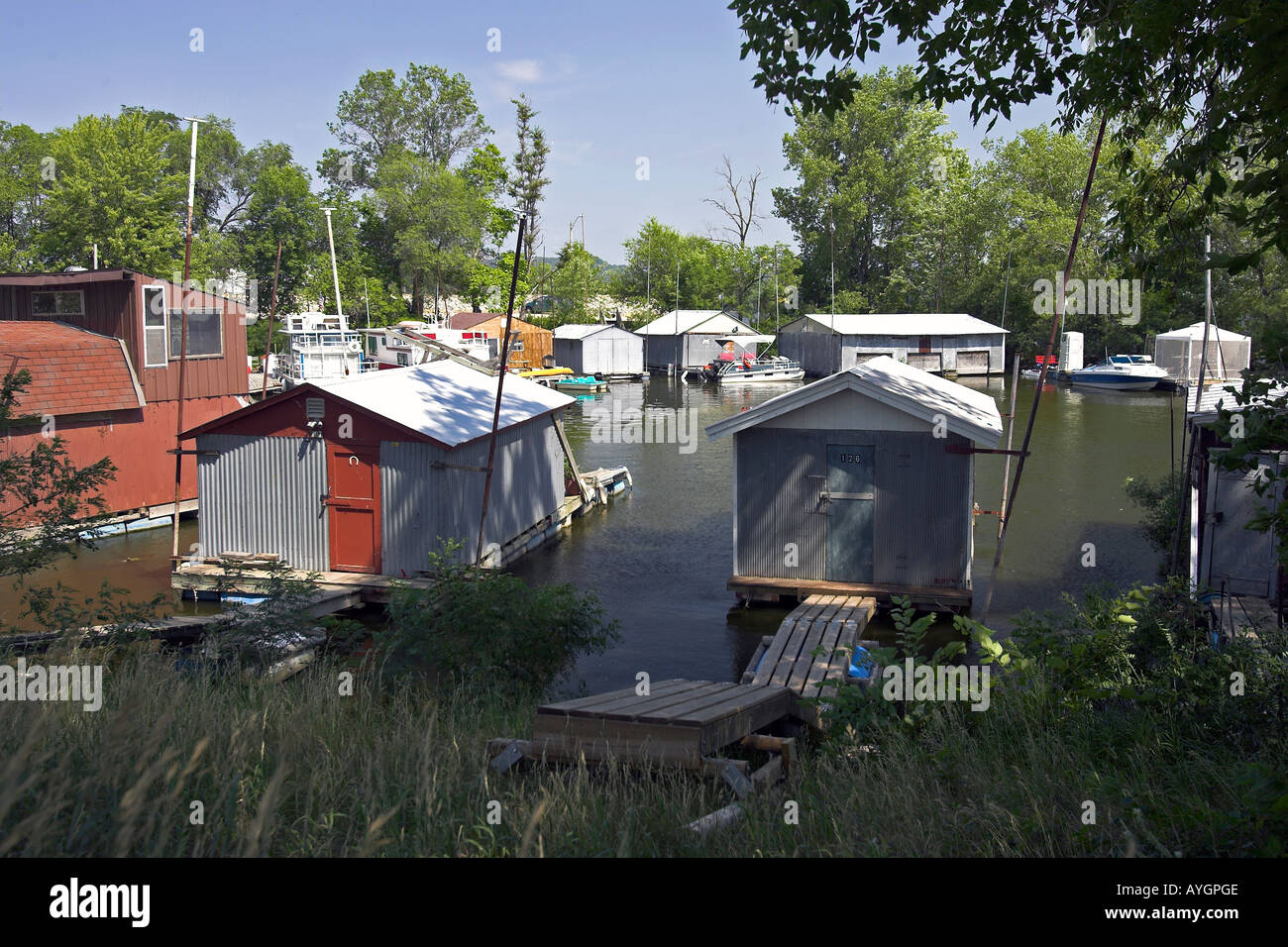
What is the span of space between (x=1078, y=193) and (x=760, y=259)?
26404mm

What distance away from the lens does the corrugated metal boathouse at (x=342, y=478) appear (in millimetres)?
17469

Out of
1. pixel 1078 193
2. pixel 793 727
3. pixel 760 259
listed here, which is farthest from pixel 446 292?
pixel 793 727

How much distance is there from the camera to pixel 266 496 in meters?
18.1

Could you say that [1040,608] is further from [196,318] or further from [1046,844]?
[196,318]

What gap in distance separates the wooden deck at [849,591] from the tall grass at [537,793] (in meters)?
8.17

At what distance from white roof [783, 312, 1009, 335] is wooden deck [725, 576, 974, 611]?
157ft

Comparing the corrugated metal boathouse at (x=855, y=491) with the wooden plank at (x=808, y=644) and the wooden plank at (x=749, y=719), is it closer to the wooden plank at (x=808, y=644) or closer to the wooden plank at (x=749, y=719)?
the wooden plank at (x=808, y=644)

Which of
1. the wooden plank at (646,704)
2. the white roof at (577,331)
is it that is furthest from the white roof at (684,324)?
the wooden plank at (646,704)

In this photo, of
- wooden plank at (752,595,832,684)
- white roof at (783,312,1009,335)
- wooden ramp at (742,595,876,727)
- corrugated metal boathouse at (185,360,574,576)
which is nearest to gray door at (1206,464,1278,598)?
wooden ramp at (742,595,876,727)

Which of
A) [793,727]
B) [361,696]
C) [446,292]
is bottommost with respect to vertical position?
[793,727]

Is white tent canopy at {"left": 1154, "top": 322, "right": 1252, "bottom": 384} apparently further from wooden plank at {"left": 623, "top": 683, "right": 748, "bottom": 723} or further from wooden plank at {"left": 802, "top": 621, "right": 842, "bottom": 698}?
wooden plank at {"left": 623, "top": 683, "right": 748, "bottom": 723}
